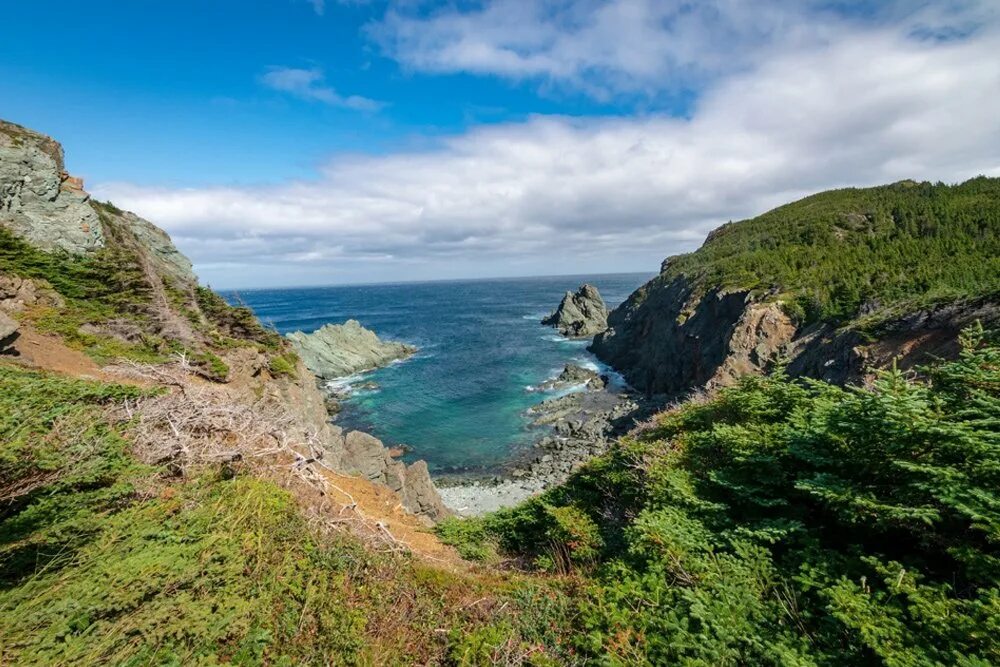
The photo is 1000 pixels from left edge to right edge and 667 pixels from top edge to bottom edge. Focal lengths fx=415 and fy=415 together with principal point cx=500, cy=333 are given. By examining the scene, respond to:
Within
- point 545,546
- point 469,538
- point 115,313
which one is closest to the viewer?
point 545,546

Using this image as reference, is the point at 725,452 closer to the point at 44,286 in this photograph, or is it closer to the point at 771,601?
the point at 771,601

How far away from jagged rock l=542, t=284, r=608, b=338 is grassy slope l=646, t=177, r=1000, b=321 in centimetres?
2087

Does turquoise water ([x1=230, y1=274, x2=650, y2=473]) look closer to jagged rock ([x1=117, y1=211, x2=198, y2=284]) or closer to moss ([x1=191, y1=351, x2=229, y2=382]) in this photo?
moss ([x1=191, y1=351, x2=229, y2=382])

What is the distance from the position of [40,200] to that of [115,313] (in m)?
9.87

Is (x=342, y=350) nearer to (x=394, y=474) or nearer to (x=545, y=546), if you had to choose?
(x=394, y=474)

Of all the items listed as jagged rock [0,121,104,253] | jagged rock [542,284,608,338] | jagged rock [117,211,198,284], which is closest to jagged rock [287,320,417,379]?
jagged rock [117,211,198,284]

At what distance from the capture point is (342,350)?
58.8 meters

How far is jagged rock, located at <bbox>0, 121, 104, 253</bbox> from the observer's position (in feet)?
69.5

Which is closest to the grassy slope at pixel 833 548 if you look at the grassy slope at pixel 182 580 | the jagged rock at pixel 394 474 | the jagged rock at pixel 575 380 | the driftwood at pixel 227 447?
the grassy slope at pixel 182 580

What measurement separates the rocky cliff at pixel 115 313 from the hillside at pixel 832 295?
19.3 metres

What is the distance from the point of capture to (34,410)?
18.9 feet

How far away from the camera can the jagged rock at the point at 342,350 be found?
2143 inches

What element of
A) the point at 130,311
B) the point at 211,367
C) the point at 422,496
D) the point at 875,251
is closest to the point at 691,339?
the point at 875,251

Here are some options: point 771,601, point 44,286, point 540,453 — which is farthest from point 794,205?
point 44,286
